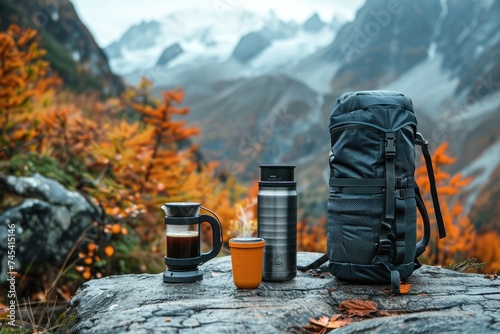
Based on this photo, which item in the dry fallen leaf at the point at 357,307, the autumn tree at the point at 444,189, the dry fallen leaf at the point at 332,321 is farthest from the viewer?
the autumn tree at the point at 444,189

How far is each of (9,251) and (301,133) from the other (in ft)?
174

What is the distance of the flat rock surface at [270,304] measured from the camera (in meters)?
1.78

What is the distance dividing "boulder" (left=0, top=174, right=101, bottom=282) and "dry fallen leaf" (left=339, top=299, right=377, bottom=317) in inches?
112

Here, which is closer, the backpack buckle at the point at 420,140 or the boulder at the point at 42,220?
the backpack buckle at the point at 420,140

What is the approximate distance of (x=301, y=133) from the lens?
5594 cm

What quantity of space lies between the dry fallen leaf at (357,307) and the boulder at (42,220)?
284 cm

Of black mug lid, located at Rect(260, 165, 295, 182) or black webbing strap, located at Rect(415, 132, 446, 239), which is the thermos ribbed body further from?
black webbing strap, located at Rect(415, 132, 446, 239)

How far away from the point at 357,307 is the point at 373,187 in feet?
2.08

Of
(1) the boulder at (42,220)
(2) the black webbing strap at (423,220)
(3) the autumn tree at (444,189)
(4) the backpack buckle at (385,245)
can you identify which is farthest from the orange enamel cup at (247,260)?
(3) the autumn tree at (444,189)

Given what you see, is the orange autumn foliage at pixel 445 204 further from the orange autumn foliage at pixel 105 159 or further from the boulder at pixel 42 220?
the boulder at pixel 42 220

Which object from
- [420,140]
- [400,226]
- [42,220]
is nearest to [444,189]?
[420,140]

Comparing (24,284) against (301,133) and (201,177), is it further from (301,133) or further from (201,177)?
(301,133)

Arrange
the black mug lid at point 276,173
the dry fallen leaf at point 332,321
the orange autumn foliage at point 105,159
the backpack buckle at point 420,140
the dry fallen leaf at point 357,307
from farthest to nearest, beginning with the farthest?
the orange autumn foliage at point 105,159 < the backpack buckle at point 420,140 < the black mug lid at point 276,173 < the dry fallen leaf at point 357,307 < the dry fallen leaf at point 332,321

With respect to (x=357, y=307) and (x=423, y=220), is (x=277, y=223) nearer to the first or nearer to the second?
(x=357, y=307)
